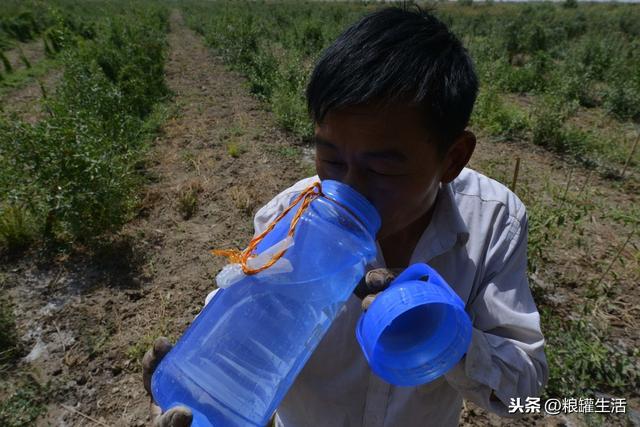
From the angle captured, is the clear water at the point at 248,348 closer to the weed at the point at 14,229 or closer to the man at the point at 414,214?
the man at the point at 414,214

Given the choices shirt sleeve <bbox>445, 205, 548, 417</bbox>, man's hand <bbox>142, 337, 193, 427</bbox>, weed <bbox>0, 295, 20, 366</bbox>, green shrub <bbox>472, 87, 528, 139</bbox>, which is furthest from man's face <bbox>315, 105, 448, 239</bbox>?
green shrub <bbox>472, 87, 528, 139</bbox>

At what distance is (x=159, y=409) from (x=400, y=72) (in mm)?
1121

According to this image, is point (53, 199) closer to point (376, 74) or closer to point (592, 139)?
point (376, 74)

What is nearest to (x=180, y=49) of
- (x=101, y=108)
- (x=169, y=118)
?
(x=169, y=118)

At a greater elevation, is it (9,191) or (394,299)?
(394,299)

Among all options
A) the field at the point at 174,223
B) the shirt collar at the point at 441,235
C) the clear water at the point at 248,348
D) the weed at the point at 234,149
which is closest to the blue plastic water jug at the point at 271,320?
the clear water at the point at 248,348

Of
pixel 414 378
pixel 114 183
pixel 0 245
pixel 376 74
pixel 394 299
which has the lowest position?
pixel 0 245

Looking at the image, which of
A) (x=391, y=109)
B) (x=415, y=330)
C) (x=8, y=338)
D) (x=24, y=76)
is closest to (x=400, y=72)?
(x=391, y=109)

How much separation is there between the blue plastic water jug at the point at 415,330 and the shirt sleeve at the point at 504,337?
0.68 ft

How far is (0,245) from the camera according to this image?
13.1 ft

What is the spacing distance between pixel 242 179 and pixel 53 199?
90.7 inches

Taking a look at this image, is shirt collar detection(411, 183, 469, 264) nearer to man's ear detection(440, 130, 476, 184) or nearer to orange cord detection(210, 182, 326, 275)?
man's ear detection(440, 130, 476, 184)

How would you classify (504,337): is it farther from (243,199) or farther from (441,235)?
(243,199)

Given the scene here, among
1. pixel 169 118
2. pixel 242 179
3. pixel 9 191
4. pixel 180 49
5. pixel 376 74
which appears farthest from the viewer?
pixel 180 49
